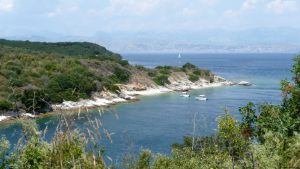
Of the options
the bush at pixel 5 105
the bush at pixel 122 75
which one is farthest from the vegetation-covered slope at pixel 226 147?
the bush at pixel 122 75

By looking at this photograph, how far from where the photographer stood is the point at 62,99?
71750 millimetres

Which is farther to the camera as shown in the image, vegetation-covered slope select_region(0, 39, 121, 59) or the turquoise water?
vegetation-covered slope select_region(0, 39, 121, 59)

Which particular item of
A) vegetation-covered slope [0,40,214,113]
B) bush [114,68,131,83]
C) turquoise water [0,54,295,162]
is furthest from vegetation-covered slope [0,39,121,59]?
turquoise water [0,54,295,162]

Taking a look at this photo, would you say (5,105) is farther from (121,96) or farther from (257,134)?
(257,134)

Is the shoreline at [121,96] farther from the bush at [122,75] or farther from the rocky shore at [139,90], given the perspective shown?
the bush at [122,75]

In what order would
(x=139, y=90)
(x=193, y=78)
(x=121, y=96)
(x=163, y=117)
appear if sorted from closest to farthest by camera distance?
(x=163, y=117) < (x=121, y=96) < (x=139, y=90) < (x=193, y=78)

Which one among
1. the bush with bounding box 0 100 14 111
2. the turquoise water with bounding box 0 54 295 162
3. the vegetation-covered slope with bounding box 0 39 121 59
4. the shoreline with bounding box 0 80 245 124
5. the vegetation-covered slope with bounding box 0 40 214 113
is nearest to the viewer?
the turquoise water with bounding box 0 54 295 162

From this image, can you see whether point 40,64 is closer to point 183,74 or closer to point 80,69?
point 80,69

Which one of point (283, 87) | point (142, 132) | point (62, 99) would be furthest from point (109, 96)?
point (283, 87)

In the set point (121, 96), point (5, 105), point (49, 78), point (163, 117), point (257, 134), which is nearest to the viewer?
point (257, 134)

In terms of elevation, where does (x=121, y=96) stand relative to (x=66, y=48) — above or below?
below

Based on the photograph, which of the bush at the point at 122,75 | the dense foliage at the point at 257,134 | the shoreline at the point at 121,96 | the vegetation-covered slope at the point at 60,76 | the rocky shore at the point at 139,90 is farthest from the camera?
the bush at the point at 122,75

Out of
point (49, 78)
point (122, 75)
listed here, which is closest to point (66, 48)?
point (122, 75)

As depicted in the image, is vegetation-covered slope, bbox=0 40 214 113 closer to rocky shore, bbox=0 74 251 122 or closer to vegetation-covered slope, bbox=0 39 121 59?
rocky shore, bbox=0 74 251 122
